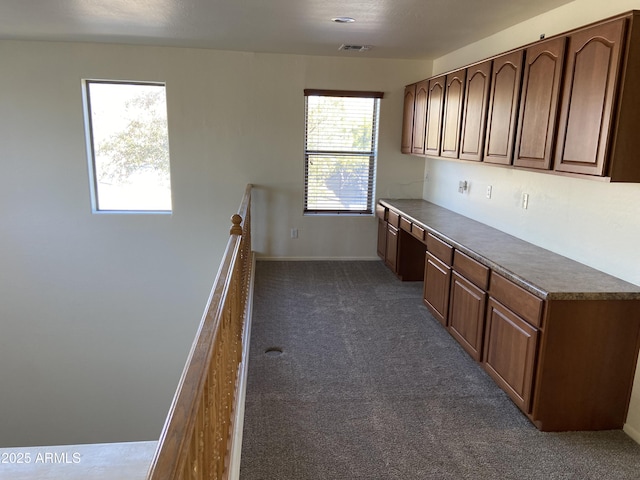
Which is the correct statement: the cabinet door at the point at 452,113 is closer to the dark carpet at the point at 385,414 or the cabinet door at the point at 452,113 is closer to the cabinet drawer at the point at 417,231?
the cabinet drawer at the point at 417,231

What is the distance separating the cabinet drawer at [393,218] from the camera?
482 cm

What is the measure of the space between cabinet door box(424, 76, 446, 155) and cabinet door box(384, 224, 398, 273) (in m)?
0.93

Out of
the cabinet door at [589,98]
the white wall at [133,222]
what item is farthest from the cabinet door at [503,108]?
the white wall at [133,222]

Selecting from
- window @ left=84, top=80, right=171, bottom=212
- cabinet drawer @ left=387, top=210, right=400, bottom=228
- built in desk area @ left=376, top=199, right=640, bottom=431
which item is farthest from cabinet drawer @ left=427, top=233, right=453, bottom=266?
window @ left=84, top=80, right=171, bottom=212

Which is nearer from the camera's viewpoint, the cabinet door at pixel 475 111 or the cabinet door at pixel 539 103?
the cabinet door at pixel 539 103

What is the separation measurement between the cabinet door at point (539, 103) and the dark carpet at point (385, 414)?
4.89 ft

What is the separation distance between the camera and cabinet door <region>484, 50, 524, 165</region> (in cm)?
303

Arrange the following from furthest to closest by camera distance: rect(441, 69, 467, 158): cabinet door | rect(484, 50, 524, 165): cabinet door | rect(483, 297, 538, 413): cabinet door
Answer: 1. rect(441, 69, 467, 158): cabinet door
2. rect(484, 50, 524, 165): cabinet door
3. rect(483, 297, 538, 413): cabinet door

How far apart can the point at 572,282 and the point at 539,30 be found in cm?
199

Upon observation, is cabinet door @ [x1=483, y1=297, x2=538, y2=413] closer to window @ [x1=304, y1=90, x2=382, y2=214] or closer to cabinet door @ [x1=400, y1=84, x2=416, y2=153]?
cabinet door @ [x1=400, y1=84, x2=416, y2=153]

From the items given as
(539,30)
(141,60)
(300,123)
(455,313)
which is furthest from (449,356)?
(141,60)

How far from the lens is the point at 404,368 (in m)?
3.11

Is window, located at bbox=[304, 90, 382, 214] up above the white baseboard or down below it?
above

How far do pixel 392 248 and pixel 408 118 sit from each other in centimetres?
154
